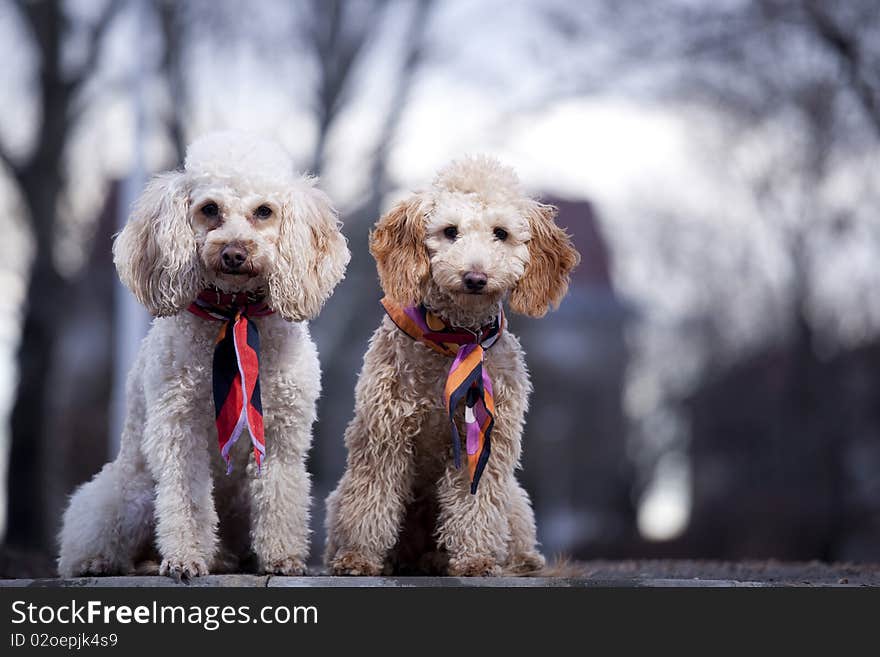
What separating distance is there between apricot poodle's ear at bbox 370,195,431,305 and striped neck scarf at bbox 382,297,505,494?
114 millimetres

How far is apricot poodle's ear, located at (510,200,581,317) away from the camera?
4.50 m

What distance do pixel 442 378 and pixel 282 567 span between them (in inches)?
36.6

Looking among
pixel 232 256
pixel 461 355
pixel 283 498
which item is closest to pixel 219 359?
pixel 232 256

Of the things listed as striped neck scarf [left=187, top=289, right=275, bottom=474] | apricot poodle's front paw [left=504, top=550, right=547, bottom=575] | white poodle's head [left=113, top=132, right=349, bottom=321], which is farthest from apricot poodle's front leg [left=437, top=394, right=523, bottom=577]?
white poodle's head [left=113, top=132, right=349, bottom=321]

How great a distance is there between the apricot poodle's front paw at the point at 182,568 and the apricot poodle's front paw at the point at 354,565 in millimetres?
522

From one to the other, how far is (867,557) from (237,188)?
15.7 m

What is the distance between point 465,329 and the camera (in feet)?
14.9

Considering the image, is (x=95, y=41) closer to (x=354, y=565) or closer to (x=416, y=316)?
(x=416, y=316)

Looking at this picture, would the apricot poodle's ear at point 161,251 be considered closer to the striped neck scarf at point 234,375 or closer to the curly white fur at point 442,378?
the striped neck scarf at point 234,375

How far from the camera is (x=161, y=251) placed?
4281 millimetres

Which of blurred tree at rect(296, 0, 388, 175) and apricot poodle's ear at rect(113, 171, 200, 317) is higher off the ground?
blurred tree at rect(296, 0, 388, 175)

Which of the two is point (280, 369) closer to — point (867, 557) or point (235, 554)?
point (235, 554)

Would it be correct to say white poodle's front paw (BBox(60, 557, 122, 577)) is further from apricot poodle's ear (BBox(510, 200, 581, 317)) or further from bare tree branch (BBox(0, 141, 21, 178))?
bare tree branch (BBox(0, 141, 21, 178))

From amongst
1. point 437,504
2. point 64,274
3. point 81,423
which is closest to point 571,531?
point 81,423
